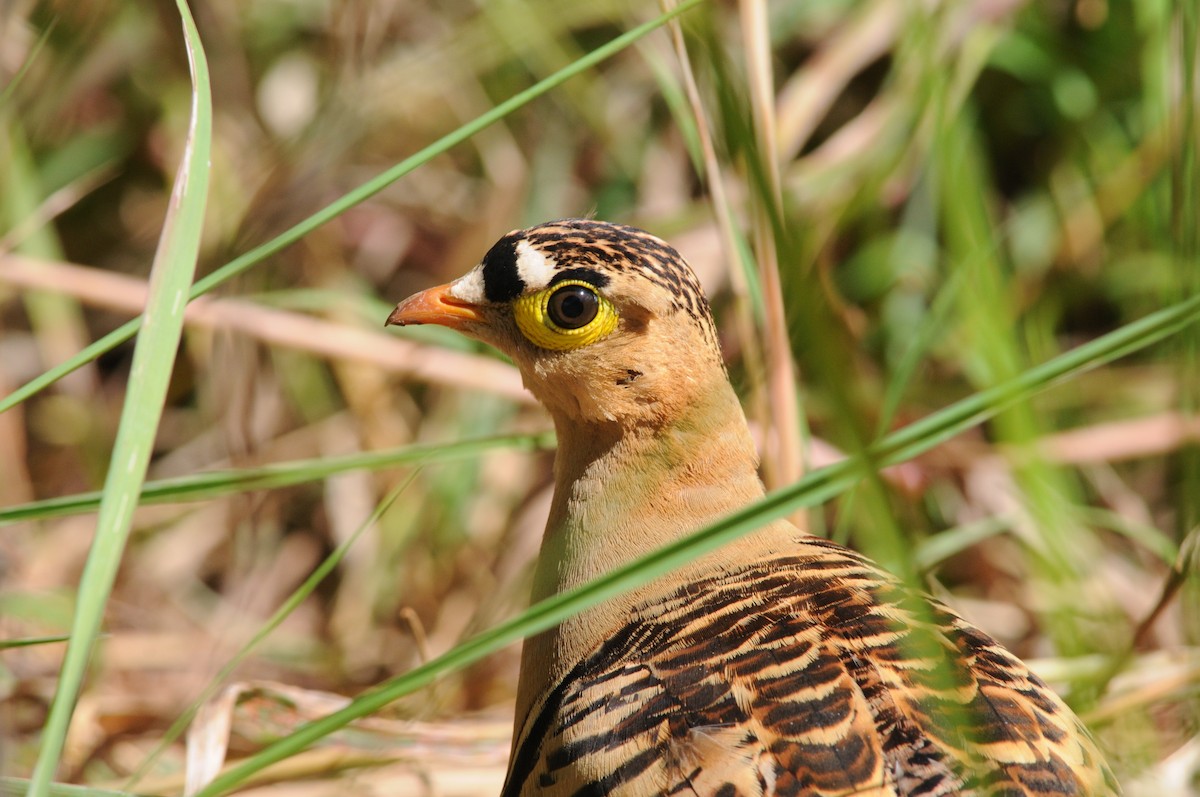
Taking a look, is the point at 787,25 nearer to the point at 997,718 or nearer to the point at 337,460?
the point at 337,460

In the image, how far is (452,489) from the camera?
3570 millimetres

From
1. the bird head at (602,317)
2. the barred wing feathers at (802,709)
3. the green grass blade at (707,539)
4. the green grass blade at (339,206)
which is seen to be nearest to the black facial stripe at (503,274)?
the bird head at (602,317)

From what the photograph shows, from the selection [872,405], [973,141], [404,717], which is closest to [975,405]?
[404,717]

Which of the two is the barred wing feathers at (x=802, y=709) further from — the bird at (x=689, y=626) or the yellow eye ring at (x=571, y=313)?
the yellow eye ring at (x=571, y=313)

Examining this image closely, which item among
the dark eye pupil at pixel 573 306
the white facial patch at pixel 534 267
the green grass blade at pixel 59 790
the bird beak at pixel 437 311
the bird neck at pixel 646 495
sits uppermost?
the bird beak at pixel 437 311

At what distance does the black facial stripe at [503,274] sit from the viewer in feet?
7.11

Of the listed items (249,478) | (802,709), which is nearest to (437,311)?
(249,478)

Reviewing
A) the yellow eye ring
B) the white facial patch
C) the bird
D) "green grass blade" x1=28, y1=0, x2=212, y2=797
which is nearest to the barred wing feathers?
the bird

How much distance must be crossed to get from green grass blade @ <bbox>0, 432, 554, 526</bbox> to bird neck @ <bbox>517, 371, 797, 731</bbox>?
0.65 ft

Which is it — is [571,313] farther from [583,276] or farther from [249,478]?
[249,478]

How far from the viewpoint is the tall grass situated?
309 centimetres

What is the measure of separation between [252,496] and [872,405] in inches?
70.4

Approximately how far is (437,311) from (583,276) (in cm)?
29

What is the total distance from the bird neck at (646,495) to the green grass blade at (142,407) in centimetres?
85
